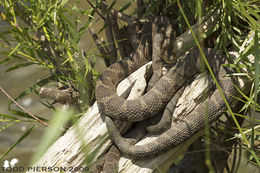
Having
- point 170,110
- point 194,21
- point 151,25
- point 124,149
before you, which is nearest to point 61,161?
point 124,149

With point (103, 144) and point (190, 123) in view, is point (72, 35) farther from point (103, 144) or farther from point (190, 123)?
point (190, 123)

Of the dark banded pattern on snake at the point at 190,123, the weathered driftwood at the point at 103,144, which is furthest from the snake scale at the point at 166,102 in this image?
the weathered driftwood at the point at 103,144

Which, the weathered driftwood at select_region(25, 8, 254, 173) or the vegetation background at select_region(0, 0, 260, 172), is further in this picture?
the weathered driftwood at select_region(25, 8, 254, 173)

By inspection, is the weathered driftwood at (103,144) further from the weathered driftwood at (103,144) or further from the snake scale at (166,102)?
the snake scale at (166,102)

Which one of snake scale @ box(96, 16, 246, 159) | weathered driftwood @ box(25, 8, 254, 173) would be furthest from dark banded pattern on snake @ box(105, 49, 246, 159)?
weathered driftwood @ box(25, 8, 254, 173)

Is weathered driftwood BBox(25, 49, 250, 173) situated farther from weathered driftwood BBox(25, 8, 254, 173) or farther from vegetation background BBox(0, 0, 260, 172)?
vegetation background BBox(0, 0, 260, 172)

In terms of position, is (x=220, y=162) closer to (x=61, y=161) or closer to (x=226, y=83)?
(x=226, y=83)

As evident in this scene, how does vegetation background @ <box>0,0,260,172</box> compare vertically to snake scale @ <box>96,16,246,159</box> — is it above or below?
above
